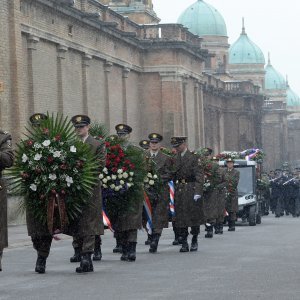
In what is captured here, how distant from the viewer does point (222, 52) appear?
130375mm

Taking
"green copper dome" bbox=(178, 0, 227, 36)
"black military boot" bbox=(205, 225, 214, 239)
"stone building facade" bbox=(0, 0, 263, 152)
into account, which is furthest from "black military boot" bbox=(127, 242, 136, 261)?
"green copper dome" bbox=(178, 0, 227, 36)

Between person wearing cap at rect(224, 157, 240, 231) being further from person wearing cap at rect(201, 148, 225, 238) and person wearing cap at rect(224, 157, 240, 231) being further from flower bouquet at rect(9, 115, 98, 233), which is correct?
flower bouquet at rect(9, 115, 98, 233)

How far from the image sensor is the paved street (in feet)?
41.2

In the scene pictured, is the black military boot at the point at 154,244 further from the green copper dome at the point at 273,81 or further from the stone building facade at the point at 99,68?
the green copper dome at the point at 273,81

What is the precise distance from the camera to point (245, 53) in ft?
518

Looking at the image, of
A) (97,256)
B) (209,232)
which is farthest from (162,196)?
(209,232)

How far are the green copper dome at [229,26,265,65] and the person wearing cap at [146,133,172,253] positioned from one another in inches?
5435

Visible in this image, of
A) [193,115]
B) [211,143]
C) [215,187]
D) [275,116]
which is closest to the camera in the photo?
[215,187]

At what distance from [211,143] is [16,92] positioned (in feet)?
174

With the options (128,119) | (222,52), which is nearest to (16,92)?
(128,119)

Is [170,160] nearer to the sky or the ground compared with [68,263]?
nearer to the sky

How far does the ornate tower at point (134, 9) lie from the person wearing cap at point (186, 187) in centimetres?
5183

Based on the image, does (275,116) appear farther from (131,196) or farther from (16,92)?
(131,196)

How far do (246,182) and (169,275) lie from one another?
22.8m
